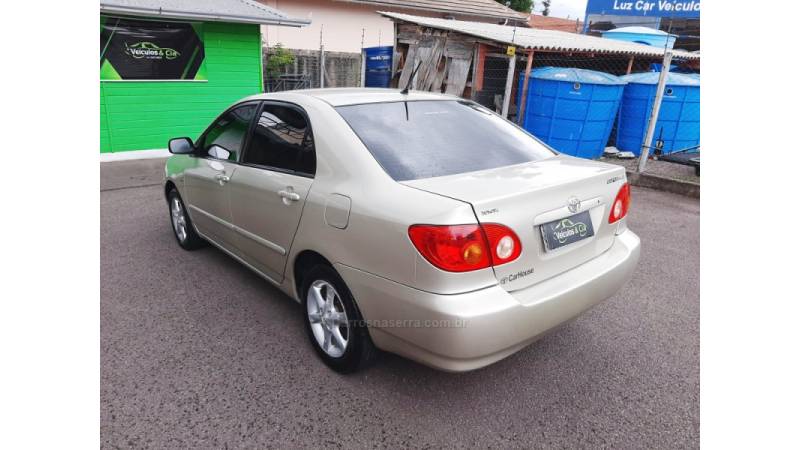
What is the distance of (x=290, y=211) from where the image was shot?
2.89 m

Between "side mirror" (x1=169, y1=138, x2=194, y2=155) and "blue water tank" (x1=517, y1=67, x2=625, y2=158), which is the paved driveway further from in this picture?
"blue water tank" (x1=517, y1=67, x2=625, y2=158)

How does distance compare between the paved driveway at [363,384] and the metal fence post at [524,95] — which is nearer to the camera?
the paved driveway at [363,384]

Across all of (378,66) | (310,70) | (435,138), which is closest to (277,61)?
(310,70)

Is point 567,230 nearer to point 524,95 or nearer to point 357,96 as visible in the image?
point 357,96

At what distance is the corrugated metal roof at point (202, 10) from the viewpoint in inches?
312

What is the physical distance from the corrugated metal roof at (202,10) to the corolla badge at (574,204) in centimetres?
803

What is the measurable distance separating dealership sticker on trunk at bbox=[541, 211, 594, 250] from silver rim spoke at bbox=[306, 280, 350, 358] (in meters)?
1.12

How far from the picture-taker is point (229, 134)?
3783 millimetres

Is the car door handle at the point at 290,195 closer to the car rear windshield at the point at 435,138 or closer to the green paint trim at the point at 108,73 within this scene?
the car rear windshield at the point at 435,138

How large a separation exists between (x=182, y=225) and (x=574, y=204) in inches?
149

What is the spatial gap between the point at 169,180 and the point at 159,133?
5304 mm

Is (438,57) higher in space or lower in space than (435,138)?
higher

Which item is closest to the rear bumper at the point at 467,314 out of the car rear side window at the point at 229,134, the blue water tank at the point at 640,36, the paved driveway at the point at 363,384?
A: the paved driveway at the point at 363,384

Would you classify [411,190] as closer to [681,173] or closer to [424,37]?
[681,173]
